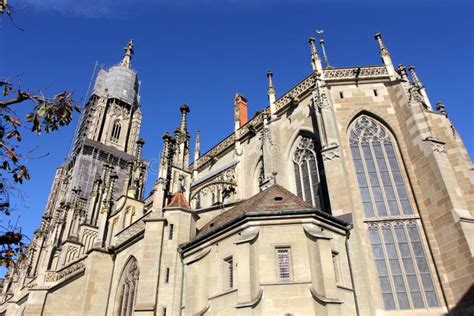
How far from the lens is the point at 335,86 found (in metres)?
18.1

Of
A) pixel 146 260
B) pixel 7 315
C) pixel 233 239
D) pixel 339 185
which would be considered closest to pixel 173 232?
pixel 146 260

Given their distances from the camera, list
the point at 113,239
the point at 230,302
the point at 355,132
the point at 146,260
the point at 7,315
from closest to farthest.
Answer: the point at 230,302 → the point at 146,260 → the point at 355,132 → the point at 113,239 → the point at 7,315

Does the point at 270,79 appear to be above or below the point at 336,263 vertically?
above

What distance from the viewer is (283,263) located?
11.1 m

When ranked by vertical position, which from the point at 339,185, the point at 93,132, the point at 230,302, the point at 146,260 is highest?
the point at 93,132

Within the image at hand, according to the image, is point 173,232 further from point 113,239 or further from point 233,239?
point 113,239

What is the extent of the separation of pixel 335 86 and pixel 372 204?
6366 mm

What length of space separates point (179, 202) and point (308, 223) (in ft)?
19.2

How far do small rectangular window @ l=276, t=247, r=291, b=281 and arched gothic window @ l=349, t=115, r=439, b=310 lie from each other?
13.9 ft

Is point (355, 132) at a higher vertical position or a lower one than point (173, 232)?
higher

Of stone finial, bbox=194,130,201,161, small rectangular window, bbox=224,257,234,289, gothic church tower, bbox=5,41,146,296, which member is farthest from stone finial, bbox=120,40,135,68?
small rectangular window, bbox=224,257,234,289

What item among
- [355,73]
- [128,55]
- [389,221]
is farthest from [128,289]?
[128,55]

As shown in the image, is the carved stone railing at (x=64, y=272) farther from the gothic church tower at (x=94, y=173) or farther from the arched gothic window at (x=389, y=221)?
the arched gothic window at (x=389, y=221)

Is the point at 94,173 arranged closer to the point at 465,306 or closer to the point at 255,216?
the point at 255,216
